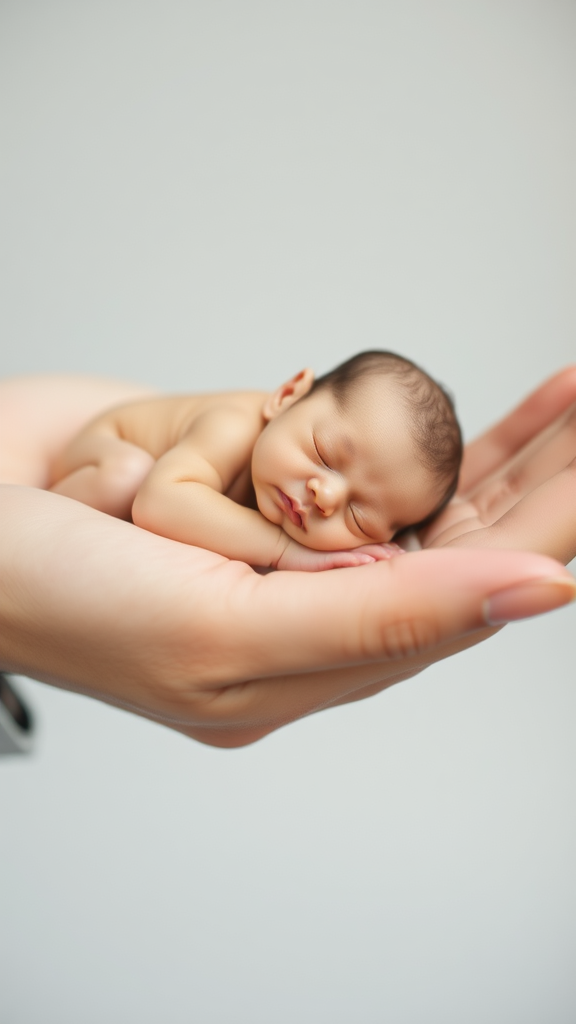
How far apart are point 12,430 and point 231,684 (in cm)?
95

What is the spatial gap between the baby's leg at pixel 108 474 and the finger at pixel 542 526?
582 mm

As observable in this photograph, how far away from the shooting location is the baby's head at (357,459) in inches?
47.8

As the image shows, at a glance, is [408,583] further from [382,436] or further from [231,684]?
[382,436]

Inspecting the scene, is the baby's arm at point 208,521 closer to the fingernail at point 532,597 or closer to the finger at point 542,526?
the finger at point 542,526

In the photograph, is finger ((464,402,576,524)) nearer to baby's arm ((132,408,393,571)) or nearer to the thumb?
baby's arm ((132,408,393,571))

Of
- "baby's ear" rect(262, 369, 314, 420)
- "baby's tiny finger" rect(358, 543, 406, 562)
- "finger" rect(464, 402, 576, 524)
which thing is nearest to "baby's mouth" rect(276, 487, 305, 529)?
"baby's tiny finger" rect(358, 543, 406, 562)

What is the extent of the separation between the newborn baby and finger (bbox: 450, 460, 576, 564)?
196 mm

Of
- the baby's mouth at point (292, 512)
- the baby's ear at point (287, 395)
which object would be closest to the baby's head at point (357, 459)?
the baby's mouth at point (292, 512)

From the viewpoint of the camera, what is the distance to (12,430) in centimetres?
174

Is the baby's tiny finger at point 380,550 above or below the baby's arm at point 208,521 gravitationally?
below

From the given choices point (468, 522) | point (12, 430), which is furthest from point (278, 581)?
point (12, 430)

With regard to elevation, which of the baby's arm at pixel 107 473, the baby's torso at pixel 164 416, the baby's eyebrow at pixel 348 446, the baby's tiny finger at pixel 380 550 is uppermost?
the baby's eyebrow at pixel 348 446

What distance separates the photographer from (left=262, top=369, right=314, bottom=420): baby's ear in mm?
1410

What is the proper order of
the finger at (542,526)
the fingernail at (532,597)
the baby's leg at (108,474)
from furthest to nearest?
1. the baby's leg at (108,474)
2. the finger at (542,526)
3. the fingernail at (532,597)
